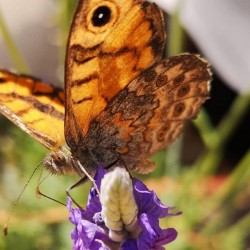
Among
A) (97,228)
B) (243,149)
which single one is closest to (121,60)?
(97,228)

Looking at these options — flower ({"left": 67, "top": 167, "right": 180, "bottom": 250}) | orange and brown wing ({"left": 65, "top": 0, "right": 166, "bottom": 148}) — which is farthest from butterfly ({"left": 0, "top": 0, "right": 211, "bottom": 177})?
flower ({"left": 67, "top": 167, "right": 180, "bottom": 250})

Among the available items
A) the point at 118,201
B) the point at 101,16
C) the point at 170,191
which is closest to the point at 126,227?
the point at 118,201

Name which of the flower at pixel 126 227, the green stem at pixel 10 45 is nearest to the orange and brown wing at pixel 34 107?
the flower at pixel 126 227

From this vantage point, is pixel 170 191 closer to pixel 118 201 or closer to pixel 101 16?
pixel 101 16

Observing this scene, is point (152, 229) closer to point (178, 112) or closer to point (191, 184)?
point (178, 112)

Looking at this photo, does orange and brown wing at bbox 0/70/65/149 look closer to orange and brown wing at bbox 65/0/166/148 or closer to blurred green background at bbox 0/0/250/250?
orange and brown wing at bbox 65/0/166/148
